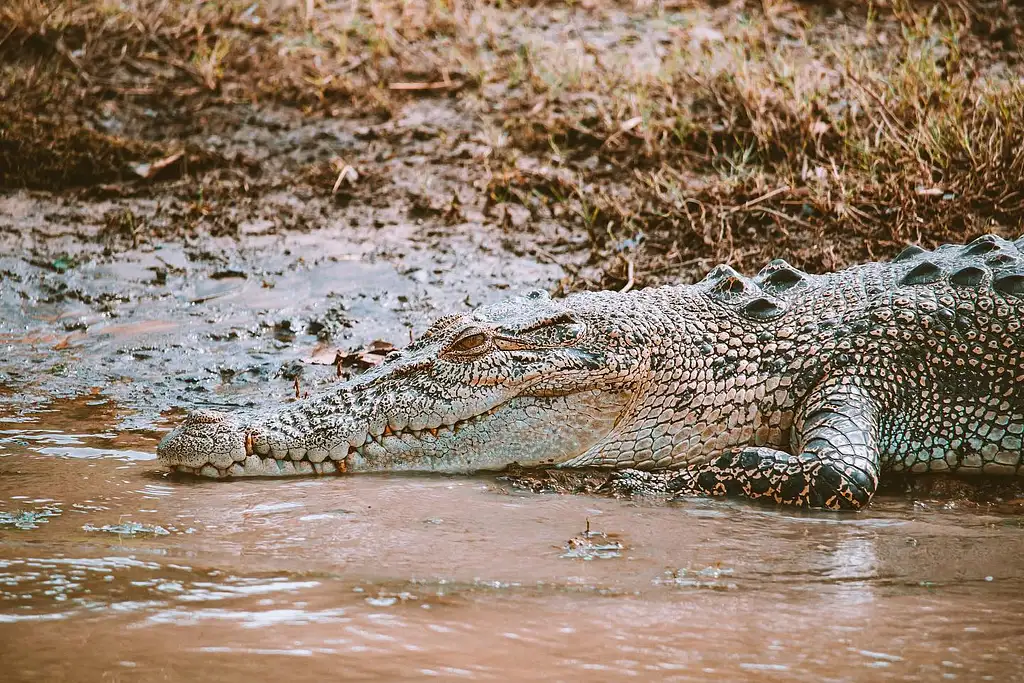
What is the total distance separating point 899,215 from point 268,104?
460cm

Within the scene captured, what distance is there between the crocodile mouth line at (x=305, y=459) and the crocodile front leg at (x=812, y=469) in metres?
0.69

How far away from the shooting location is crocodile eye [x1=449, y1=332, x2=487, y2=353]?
385 centimetres

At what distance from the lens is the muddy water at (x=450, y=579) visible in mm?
2115

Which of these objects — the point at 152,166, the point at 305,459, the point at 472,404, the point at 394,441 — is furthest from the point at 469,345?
the point at 152,166

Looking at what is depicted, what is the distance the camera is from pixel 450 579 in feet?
8.43

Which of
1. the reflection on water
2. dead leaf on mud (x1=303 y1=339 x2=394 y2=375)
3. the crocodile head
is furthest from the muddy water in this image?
dead leaf on mud (x1=303 y1=339 x2=394 y2=375)

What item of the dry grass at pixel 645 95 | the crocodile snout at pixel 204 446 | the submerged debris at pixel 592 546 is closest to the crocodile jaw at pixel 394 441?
the crocodile snout at pixel 204 446

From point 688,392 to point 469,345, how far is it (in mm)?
871

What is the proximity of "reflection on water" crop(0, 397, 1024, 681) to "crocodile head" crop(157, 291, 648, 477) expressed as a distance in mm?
229

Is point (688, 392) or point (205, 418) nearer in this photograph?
point (205, 418)

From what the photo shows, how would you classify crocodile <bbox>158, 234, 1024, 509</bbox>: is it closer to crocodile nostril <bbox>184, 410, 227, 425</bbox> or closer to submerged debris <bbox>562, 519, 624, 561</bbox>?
crocodile nostril <bbox>184, 410, 227, 425</bbox>

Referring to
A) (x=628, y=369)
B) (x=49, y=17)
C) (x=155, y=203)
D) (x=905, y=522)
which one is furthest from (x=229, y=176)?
(x=905, y=522)

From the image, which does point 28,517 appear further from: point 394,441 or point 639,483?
point 639,483

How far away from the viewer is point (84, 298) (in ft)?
19.1
